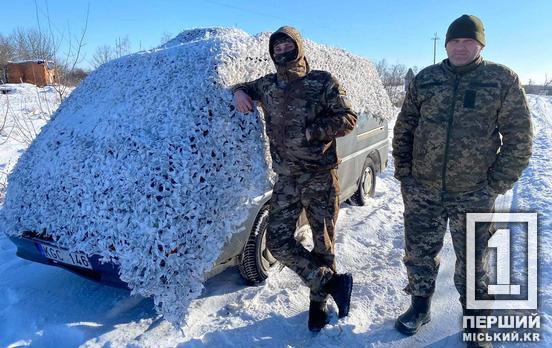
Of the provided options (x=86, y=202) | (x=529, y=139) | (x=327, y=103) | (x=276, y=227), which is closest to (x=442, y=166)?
(x=529, y=139)

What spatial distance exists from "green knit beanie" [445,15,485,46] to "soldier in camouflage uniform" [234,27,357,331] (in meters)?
0.77

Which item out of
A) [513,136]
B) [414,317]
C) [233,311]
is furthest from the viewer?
[233,311]

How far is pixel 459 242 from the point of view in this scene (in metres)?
2.57

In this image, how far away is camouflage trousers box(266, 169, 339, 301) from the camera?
108 inches

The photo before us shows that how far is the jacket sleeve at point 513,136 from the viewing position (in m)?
2.27

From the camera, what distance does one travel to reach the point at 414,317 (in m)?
2.77

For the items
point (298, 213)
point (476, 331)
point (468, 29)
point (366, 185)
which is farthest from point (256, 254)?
point (366, 185)

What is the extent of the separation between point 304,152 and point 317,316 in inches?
47.2

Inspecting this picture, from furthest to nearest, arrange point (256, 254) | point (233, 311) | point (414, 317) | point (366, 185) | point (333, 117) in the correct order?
point (366, 185) → point (256, 254) → point (233, 311) → point (414, 317) → point (333, 117)

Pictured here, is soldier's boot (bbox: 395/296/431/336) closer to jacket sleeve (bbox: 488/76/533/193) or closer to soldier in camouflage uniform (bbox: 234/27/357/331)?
soldier in camouflage uniform (bbox: 234/27/357/331)

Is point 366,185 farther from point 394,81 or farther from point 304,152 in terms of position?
point 394,81

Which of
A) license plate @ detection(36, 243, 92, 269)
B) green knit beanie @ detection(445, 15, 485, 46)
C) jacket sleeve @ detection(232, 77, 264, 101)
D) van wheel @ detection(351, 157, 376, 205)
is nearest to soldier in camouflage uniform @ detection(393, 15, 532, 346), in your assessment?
green knit beanie @ detection(445, 15, 485, 46)

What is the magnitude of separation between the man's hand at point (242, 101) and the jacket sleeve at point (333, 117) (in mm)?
495

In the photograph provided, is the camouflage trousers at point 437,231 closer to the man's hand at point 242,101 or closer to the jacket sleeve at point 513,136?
the jacket sleeve at point 513,136
